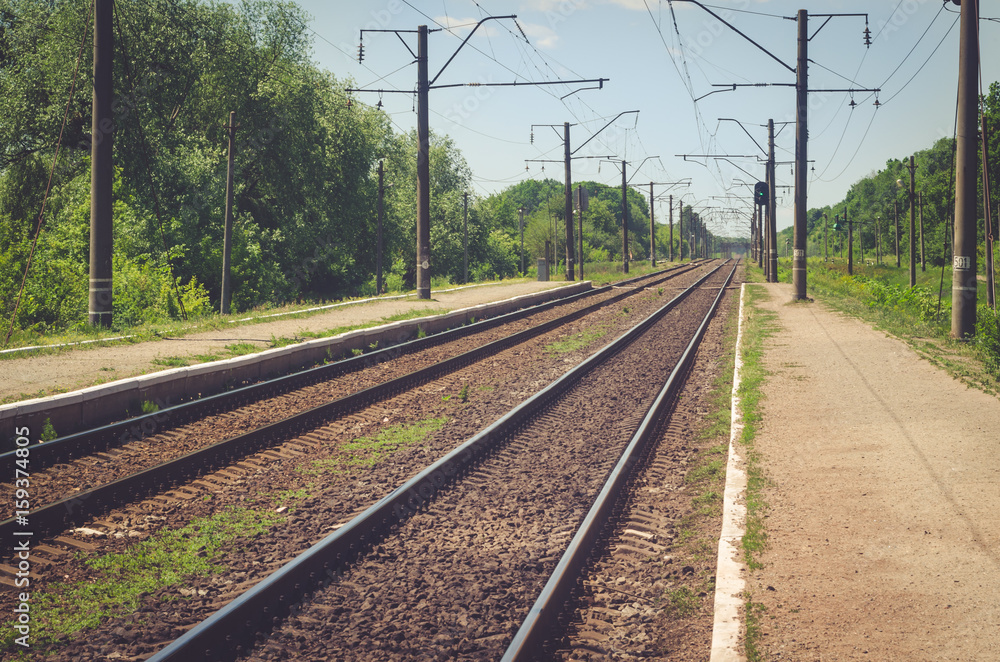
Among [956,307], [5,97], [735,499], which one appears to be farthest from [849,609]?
[5,97]

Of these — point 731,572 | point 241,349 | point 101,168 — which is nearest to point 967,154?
point 731,572

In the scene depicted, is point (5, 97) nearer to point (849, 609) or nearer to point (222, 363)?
point (222, 363)

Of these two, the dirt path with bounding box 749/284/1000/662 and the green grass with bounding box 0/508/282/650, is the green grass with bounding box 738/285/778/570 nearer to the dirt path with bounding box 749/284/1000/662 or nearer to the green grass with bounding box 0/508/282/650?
the dirt path with bounding box 749/284/1000/662

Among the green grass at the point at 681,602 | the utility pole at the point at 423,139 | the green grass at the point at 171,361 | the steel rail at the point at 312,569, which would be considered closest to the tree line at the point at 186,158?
the utility pole at the point at 423,139

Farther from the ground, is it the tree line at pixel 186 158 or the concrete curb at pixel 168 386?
the tree line at pixel 186 158

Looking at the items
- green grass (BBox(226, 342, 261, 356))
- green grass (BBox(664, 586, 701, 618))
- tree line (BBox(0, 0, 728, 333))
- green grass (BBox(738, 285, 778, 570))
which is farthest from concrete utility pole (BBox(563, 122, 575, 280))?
green grass (BBox(664, 586, 701, 618))

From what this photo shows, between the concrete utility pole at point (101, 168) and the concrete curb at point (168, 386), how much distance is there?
4.19 meters

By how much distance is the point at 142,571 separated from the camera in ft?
16.4

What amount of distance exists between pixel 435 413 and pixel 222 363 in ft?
11.6

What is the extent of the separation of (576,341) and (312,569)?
44.0 feet

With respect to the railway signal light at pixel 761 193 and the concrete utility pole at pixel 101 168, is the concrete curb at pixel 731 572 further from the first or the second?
the railway signal light at pixel 761 193

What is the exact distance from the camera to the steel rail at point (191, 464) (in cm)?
575

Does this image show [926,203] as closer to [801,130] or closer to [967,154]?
[801,130]

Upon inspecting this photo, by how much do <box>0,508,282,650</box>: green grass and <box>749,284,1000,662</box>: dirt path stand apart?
3662 mm
